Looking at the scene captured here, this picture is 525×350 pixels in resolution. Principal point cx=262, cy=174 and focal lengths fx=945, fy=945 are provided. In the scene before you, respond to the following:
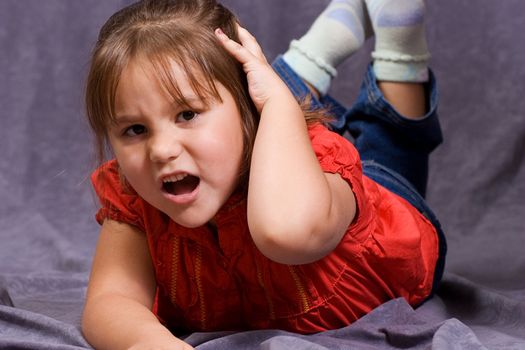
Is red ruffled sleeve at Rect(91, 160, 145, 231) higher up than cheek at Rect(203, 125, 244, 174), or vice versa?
cheek at Rect(203, 125, 244, 174)

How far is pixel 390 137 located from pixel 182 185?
0.58 metres

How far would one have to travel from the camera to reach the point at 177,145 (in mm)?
1142

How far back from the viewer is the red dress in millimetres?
1266

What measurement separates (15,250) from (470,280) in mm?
894

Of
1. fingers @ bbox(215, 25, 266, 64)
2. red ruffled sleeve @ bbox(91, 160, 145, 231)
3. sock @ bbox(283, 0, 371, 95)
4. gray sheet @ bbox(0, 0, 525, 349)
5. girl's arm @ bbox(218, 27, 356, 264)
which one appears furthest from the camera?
sock @ bbox(283, 0, 371, 95)

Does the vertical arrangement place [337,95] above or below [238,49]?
below

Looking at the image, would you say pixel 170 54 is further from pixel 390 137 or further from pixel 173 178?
pixel 390 137

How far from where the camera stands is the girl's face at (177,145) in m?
1.14

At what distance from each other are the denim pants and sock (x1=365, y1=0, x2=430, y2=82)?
0.03 m

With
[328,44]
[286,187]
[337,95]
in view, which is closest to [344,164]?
[286,187]

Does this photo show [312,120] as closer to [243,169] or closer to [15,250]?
[243,169]

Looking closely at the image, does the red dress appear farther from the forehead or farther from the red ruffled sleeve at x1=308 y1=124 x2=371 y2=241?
the forehead

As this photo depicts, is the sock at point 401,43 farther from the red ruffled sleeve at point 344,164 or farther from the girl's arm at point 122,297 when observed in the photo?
the girl's arm at point 122,297

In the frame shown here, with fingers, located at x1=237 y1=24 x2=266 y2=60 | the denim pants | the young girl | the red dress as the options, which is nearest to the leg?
the denim pants
